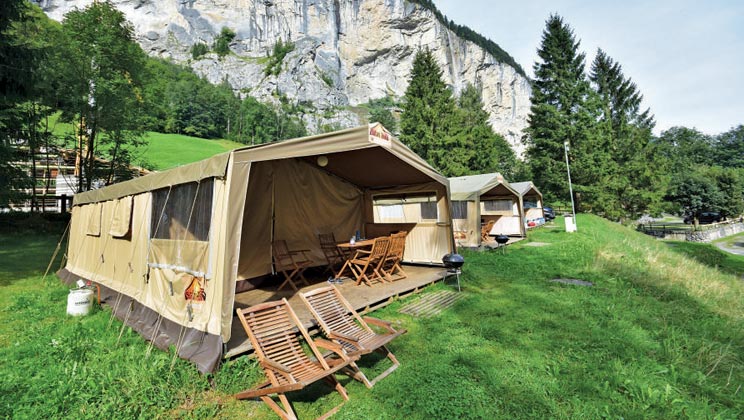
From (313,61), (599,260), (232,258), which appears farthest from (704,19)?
(313,61)

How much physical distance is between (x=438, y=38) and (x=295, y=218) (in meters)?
85.6

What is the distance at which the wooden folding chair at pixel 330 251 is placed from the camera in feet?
20.3

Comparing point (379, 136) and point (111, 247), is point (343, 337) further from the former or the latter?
point (111, 247)

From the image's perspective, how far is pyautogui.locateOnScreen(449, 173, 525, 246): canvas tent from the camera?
393 inches

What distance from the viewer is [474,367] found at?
269cm

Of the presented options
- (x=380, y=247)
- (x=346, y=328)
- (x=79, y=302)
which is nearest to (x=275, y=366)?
(x=346, y=328)

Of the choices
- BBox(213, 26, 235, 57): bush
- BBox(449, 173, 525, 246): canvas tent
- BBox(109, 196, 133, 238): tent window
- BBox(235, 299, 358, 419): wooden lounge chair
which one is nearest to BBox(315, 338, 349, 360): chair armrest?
BBox(235, 299, 358, 419): wooden lounge chair

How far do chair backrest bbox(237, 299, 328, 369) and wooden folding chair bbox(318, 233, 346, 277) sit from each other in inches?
129

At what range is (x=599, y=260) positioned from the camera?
23.0ft

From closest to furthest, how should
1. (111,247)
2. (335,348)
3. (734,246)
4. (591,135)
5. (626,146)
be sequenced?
1. (335,348)
2. (111,247)
3. (591,135)
4. (626,146)
5. (734,246)

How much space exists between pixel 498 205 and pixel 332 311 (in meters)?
11.9

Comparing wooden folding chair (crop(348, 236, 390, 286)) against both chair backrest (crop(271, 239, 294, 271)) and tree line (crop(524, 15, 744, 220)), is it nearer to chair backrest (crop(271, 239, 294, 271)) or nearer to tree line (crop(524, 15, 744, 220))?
chair backrest (crop(271, 239, 294, 271))

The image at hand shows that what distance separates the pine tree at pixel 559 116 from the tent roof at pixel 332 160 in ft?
54.4

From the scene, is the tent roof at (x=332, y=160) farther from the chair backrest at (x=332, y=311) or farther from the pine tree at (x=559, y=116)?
the pine tree at (x=559, y=116)
